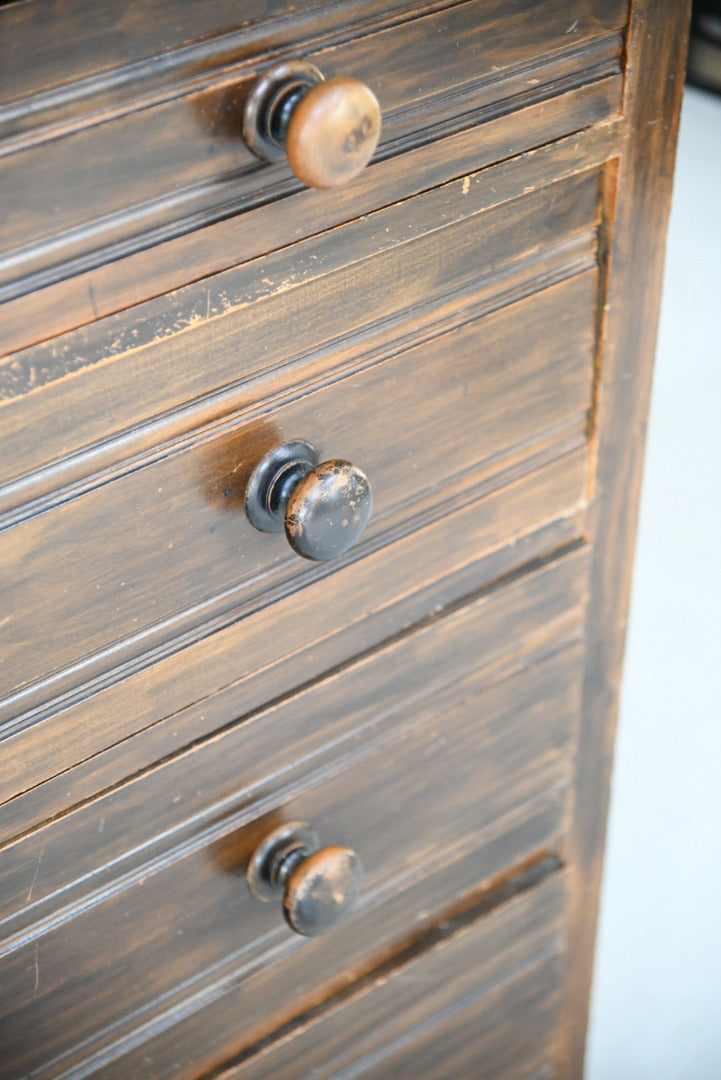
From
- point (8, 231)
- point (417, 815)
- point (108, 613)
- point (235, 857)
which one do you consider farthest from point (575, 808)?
point (8, 231)

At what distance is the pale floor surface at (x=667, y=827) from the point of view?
89cm

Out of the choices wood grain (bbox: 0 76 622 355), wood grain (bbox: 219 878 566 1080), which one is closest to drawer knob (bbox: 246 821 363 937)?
wood grain (bbox: 219 878 566 1080)

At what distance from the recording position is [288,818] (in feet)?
1.66

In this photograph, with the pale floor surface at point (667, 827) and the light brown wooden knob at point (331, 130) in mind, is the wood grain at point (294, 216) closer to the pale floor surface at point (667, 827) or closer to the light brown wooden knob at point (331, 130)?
the light brown wooden knob at point (331, 130)

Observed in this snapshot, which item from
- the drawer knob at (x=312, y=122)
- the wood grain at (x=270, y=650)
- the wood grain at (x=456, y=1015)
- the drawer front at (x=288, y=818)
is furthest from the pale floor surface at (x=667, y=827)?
the drawer knob at (x=312, y=122)

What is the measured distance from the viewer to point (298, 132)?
0.32 m

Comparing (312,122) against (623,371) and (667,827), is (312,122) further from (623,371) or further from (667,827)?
(667,827)

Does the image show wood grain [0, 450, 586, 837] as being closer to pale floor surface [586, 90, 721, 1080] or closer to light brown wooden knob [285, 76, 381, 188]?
light brown wooden knob [285, 76, 381, 188]

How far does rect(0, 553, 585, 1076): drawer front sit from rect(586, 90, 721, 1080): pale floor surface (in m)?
0.31

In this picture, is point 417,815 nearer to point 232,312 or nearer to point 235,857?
point 235,857

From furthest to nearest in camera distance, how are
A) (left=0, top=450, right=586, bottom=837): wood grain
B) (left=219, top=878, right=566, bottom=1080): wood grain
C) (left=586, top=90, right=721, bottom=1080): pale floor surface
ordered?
(left=586, top=90, right=721, bottom=1080): pale floor surface → (left=219, top=878, right=566, bottom=1080): wood grain → (left=0, top=450, right=586, bottom=837): wood grain

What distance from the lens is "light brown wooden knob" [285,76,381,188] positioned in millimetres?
321

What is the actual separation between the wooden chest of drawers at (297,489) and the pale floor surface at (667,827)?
317 mm

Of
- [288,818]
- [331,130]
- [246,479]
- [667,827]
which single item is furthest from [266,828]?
[667,827]
